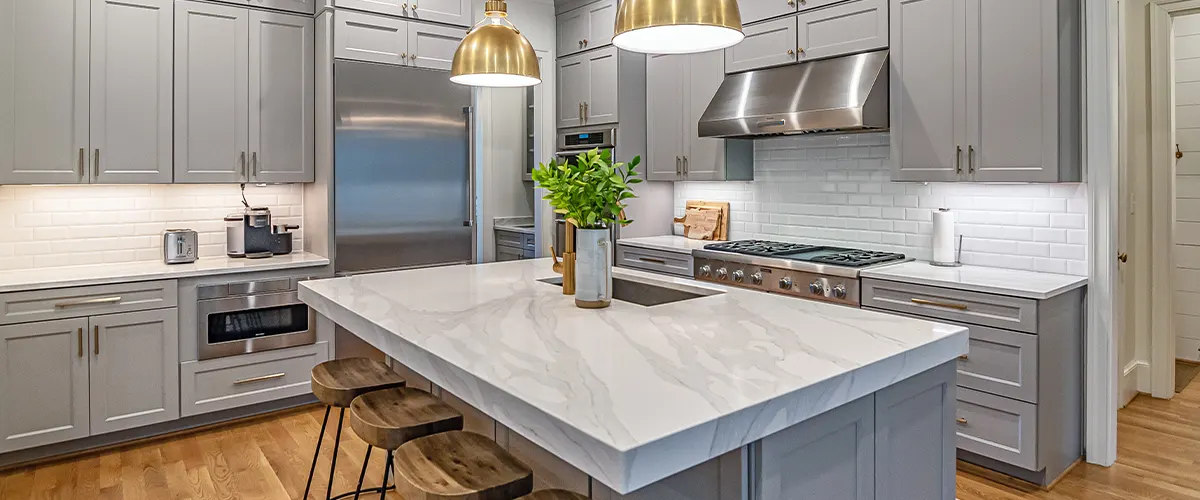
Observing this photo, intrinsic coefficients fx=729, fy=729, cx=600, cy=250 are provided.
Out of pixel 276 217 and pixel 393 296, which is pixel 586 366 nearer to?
pixel 393 296

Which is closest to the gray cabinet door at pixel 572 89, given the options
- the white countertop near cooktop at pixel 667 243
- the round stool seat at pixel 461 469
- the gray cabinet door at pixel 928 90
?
the white countertop near cooktop at pixel 667 243

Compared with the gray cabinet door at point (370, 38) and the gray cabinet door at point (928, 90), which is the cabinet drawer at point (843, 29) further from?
the gray cabinet door at point (370, 38)

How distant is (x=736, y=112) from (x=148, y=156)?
3.33 meters

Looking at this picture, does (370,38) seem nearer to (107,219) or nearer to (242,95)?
(242,95)

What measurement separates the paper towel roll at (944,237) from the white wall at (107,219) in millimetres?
3954

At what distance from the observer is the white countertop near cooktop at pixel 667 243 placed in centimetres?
467

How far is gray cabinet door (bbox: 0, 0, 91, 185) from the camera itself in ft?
11.9

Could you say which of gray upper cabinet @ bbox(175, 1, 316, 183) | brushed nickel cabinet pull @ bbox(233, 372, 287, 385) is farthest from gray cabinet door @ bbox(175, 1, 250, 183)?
brushed nickel cabinet pull @ bbox(233, 372, 287, 385)

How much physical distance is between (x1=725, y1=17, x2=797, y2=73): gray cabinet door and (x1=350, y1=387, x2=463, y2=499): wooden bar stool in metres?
2.90

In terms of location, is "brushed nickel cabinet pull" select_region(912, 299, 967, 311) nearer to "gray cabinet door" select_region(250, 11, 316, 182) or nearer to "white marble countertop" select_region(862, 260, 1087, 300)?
"white marble countertop" select_region(862, 260, 1087, 300)

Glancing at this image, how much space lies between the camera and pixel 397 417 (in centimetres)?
223

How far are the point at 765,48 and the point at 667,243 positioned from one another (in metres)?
1.42

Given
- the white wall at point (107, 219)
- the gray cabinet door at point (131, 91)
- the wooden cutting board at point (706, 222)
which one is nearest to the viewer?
the gray cabinet door at point (131, 91)

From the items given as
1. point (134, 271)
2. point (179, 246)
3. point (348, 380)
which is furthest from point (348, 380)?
point (179, 246)
